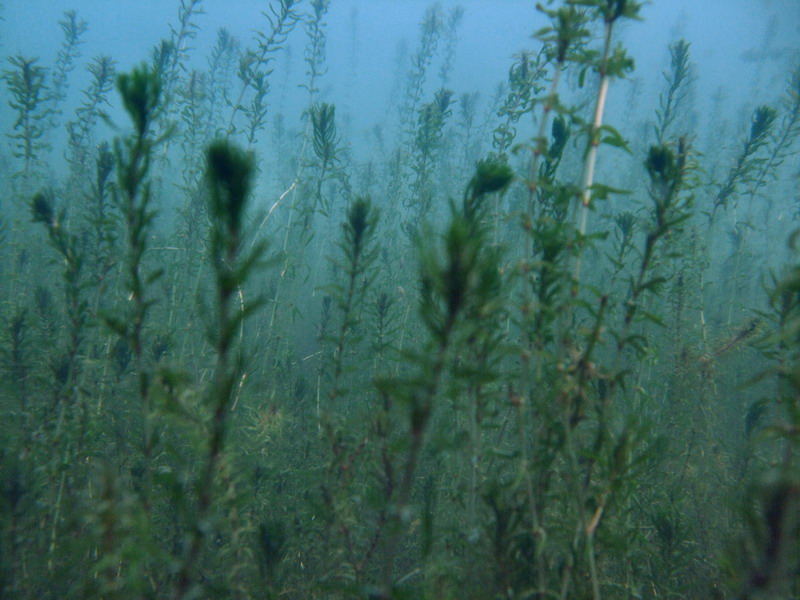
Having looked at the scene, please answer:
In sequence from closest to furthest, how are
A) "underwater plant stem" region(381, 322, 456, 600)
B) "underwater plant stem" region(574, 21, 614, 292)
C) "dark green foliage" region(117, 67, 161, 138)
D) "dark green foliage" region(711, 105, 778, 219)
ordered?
"underwater plant stem" region(381, 322, 456, 600), "dark green foliage" region(117, 67, 161, 138), "underwater plant stem" region(574, 21, 614, 292), "dark green foliage" region(711, 105, 778, 219)

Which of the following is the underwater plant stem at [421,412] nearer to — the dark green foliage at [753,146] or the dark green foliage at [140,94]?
the dark green foliage at [140,94]

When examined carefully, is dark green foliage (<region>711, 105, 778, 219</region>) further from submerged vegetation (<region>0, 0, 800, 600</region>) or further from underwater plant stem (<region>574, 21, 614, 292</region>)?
underwater plant stem (<region>574, 21, 614, 292</region>)

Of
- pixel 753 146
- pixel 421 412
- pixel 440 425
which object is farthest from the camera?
pixel 753 146

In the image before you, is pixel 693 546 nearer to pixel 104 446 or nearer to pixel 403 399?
pixel 403 399

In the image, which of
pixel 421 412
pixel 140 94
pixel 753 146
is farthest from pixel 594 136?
pixel 753 146

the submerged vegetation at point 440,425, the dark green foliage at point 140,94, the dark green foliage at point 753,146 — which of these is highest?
the dark green foliage at point 753,146

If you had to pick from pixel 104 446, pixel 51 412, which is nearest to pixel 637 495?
pixel 51 412

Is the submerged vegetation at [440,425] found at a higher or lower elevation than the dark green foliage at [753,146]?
lower

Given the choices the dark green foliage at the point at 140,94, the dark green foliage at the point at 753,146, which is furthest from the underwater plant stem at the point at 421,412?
→ the dark green foliage at the point at 753,146

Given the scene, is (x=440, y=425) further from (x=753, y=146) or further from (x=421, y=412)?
(x=753, y=146)

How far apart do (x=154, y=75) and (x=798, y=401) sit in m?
3.28

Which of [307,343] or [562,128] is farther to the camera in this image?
[307,343]

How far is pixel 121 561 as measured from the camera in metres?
3.05

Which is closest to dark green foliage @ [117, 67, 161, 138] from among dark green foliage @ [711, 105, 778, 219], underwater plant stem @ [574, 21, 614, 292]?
underwater plant stem @ [574, 21, 614, 292]
